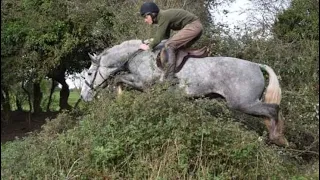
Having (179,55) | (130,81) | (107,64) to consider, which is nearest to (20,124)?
(107,64)

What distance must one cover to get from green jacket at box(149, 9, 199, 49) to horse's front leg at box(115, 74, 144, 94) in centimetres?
55

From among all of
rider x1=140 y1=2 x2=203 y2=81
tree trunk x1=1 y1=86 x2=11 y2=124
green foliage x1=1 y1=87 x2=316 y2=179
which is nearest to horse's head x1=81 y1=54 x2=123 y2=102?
rider x1=140 y1=2 x2=203 y2=81

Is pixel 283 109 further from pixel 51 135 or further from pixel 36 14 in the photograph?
pixel 36 14

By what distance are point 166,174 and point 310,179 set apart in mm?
1770

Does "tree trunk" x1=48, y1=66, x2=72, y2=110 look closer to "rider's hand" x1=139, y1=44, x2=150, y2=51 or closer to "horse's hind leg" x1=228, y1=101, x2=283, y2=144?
"rider's hand" x1=139, y1=44, x2=150, y2=51

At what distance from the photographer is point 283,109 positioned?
9.44 meters

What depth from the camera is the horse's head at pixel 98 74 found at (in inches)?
335

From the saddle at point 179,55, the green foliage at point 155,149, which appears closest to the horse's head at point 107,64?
the saddle at point 179,55

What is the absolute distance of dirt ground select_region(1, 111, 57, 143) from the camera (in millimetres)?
14953

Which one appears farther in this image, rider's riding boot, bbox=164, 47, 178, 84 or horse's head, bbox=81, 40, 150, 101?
horse's head, bbox=81, 40, 150, 101

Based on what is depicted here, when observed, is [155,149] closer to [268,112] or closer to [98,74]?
[268,112]

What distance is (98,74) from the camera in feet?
28.4

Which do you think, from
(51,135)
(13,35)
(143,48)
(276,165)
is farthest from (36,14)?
(276,165)

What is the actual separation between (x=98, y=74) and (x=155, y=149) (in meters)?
2.77
